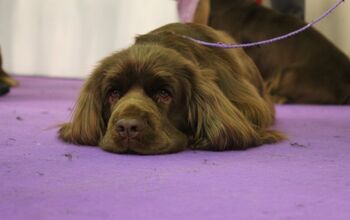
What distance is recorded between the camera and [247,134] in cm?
224

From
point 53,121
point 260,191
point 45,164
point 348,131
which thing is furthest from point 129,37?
point 260,191

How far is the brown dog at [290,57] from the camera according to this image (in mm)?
4363

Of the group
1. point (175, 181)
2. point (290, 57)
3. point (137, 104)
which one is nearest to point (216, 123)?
point (137, 104)

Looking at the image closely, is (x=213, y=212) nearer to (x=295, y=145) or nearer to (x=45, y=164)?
(x=45, y=164)

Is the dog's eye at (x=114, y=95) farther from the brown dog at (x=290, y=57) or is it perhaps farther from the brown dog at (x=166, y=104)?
the brown dog at (x=290, y=57)

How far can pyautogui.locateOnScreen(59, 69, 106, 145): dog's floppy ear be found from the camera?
230 centimetres

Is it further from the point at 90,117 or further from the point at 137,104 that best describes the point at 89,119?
the point at 137,104

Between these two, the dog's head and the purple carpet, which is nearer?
the purple carpet

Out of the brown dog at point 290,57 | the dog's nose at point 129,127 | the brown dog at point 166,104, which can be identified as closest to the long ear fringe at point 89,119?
the brown dog at point 166,104

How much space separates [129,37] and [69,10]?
2.27 feet

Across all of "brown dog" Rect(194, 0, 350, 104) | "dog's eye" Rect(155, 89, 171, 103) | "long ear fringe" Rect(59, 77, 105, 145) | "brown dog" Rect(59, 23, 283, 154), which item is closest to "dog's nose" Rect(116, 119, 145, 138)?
"brown dog" Rect(59, 23, 283, 154)

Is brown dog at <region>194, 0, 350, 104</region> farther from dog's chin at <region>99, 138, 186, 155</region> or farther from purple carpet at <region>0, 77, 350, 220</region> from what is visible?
dog's chin at <region>99, 138, 186, 155</region>

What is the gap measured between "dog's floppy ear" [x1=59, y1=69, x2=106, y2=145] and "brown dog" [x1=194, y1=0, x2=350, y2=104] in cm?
229

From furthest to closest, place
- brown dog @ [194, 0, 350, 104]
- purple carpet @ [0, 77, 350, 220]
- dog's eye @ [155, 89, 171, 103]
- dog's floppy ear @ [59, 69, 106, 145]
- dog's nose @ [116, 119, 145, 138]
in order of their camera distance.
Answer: brown dog @ [194, 0, 350, 104], dog's floppy ear @ [59, 69, 106, 145], dog's eye @ [155, 89, 171, 103], dog's nose @ [116, 119, 145, 138], purple carpet @ [0, 77, 350, 220]
